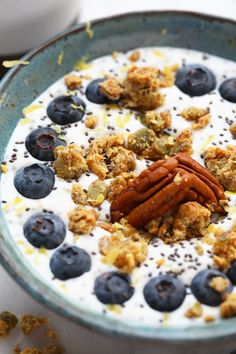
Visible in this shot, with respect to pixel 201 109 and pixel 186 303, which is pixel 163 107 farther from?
pixel 186 303

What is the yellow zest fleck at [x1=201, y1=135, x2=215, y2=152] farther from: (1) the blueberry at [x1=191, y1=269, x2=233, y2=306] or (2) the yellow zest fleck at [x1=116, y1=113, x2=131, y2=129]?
(1) the blueberry at [x1=191, y1=269, x2=233, y2=306]

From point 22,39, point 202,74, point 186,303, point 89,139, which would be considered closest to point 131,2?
point 22,39

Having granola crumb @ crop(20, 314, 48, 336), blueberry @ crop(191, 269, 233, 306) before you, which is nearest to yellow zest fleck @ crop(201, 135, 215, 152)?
blueberry @ crop(191, 269, 233, 306)

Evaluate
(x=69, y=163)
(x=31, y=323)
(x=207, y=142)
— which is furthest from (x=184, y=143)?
(x=31, y=323)

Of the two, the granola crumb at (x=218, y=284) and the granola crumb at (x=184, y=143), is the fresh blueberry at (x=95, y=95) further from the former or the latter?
the granola crumb at (x=218, y=284)

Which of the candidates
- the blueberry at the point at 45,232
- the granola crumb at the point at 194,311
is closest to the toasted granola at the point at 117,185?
the blueberry at the point at 45,232

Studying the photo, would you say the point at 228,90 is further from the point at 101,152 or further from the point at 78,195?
the point at 78,195
